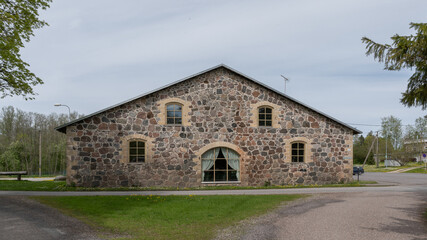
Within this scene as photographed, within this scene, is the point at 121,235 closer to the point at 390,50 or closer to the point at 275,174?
the point at 390,50

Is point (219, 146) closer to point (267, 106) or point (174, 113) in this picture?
point (174, 113)

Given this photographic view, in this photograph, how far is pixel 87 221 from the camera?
31.2 feet

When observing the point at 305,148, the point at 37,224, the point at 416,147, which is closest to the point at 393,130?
the point at 416,147

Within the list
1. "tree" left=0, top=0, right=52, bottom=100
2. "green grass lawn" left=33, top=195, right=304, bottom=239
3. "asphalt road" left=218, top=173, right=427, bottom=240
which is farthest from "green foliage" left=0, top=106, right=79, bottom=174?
"asphalt road" left=218, top=173, right=427, bottom=240

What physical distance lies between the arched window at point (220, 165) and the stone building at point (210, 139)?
0.05 meters

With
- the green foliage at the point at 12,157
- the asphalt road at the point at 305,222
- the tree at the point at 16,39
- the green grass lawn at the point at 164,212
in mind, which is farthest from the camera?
the green foliage at the point at 12,157

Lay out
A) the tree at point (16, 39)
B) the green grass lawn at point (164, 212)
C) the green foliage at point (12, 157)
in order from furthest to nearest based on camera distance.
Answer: the green foliage at point (12, 157) → the tree at point (16, 39) → the green grass lawn at point (164, 212)

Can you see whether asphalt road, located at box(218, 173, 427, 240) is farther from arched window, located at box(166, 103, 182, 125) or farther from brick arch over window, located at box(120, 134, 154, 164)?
brick arch over window, located at box(120, 134, 154, 164)

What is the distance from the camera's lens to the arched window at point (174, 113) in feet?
63.3

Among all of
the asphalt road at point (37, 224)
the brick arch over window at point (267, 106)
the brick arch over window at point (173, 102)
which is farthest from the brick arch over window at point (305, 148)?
the asphalt road at point (37, 224)

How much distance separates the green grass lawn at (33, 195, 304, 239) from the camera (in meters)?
8.44

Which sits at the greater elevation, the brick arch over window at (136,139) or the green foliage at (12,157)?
the brick arch over window at (136,139)

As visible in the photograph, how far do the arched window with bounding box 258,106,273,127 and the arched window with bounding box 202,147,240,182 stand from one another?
2310 millimetres

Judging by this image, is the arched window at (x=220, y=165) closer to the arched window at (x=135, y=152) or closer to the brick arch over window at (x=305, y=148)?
the brick arch over window at (x=305, y=148)
